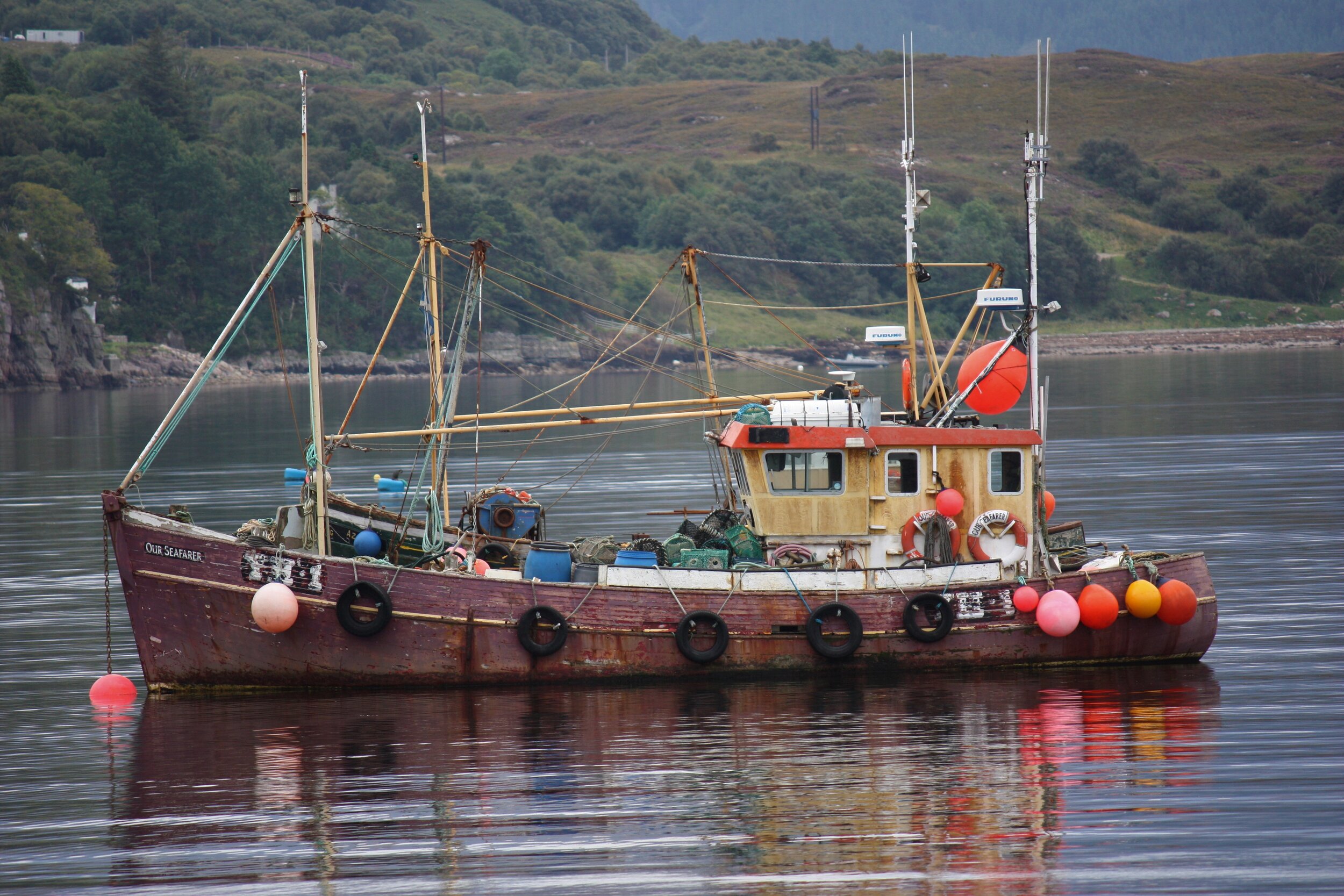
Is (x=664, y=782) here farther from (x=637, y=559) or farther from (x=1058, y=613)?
(x=1058, y=613)

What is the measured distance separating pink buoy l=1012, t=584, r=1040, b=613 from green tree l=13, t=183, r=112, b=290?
96458mm

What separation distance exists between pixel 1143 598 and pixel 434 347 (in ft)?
37.5

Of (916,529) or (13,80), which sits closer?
(916,529)

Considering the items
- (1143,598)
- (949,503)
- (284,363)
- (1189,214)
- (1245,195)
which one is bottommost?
(1143,598)

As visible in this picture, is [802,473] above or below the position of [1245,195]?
below

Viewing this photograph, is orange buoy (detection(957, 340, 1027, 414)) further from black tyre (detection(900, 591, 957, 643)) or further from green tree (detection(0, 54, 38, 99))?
green tree (detection(0, 54, 38, 99))

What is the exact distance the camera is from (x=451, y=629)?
18.0 m

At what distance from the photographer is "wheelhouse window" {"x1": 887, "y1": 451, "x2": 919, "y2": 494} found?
18.7 m

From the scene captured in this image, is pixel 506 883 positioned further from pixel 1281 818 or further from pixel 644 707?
pixel 1281 818

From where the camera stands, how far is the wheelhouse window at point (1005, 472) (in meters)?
18.8

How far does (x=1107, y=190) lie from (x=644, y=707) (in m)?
179

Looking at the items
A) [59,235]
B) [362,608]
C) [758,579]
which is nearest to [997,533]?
[758,579]

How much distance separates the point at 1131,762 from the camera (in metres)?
14.6

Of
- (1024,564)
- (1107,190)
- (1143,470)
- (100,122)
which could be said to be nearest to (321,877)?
(1024,564)
